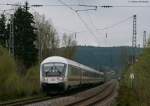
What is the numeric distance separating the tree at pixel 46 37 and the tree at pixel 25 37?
2.21 meters

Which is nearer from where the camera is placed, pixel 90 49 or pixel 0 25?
pixel 0 25

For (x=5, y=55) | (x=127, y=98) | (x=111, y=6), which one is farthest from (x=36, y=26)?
(x=127, y=98)

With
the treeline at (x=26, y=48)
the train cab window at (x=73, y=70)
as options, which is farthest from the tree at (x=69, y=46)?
the train cab window at (x=73, y=70)

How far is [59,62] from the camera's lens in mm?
42562

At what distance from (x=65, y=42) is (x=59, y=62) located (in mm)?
56323

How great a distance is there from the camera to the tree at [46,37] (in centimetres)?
8361

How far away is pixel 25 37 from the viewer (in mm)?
79062

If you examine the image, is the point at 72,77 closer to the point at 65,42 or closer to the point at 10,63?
the point at 10,63

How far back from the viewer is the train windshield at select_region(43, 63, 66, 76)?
4159cm

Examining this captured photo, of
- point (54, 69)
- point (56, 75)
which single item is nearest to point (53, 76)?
point (56, 75)

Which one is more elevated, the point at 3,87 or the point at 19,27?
the point at 19,27

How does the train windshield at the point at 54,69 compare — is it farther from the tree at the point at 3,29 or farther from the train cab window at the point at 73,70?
the tree at the point at 3,29

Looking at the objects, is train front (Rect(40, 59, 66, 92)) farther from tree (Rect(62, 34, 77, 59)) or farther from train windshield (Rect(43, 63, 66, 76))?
tree (Rect(62, 34, 77, 59))

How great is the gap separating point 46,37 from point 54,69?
45.6m
